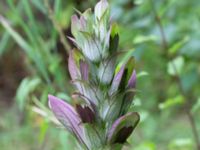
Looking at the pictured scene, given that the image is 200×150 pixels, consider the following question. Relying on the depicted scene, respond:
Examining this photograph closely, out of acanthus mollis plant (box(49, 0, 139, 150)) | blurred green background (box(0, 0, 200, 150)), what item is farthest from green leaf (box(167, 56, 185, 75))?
acanthus mollis plant (box(49, 0, 139, 150))

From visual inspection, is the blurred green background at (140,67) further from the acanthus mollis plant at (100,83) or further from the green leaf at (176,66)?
the acanthus mollis plant at (100,83)

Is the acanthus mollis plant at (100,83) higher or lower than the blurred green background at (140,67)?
higher

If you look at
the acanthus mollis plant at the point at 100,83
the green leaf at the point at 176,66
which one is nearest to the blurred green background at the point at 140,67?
the green leaf at the point at 176,66

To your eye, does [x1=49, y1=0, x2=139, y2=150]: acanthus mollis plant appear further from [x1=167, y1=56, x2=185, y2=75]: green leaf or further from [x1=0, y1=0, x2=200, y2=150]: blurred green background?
[x1=167, y1=56, x2=185, y2=75]: green leaf

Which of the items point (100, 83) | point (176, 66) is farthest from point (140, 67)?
point (100, 83)

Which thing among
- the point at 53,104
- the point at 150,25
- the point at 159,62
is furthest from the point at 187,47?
the point at 53,104

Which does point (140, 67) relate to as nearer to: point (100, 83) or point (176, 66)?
point (176, 66)
